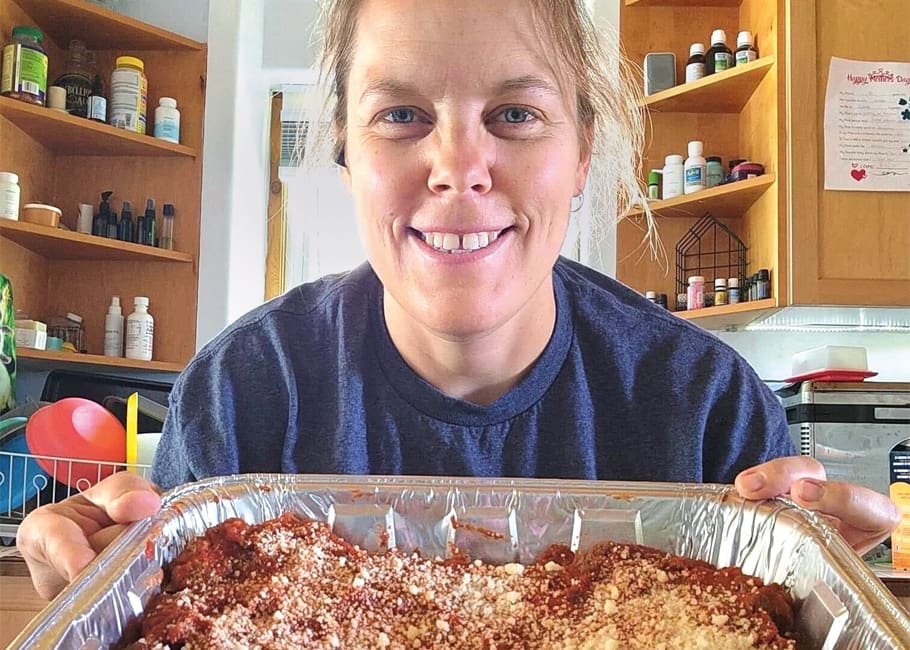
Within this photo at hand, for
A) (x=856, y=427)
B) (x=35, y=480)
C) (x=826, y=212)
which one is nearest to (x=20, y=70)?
(x=35, y=480)

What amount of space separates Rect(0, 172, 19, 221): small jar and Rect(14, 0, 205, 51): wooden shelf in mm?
488

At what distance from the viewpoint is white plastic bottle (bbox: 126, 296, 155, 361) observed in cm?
232

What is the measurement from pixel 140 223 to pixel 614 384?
188 cm

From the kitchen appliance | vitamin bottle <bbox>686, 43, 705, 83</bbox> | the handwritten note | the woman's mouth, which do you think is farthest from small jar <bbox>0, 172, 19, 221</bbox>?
the handwritten note

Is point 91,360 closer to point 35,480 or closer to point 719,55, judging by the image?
point 35,480

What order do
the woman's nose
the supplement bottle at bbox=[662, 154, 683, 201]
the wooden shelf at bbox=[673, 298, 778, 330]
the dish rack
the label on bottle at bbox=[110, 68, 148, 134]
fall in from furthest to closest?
1. the supplement bottle at bbox=[662, 154, 683, 201]
2. the label on bottle at bbox=[110, 68, 148, 134]
3. the wooden shelf at bbox=[673, 298, 778, 330]
4. the dish rack
5. the woman's nose

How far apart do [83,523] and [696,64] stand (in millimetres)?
2222

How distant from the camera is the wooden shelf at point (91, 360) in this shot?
207cm

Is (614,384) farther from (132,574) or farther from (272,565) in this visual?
(132,574)

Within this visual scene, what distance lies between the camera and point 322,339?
911mm

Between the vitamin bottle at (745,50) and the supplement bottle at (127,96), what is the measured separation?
169 cm

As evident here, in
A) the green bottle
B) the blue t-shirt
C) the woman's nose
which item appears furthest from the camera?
the green bottle

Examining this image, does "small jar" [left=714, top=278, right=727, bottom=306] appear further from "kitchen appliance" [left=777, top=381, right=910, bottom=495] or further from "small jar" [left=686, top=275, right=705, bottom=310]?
"kitchen appliance" [left=777, top=381, right=910, bottom=495]

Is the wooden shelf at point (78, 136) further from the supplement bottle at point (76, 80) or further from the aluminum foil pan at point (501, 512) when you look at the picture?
the aluminum foil pan at point (501, 512)
